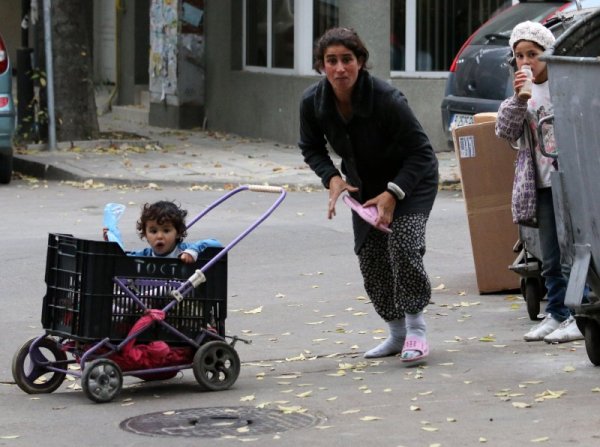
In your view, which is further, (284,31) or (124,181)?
(284,31)

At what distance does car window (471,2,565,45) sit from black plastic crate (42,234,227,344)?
26.3 feet

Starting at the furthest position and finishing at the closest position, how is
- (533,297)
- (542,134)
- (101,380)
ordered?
(533,297) → (542,134) → (101,380)

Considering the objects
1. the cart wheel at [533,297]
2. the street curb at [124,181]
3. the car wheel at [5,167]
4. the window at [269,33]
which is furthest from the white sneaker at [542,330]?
the window at [269,33]

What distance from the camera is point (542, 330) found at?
7.59 meters

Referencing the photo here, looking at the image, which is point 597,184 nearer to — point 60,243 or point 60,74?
point 60,243

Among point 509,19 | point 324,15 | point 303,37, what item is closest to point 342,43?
point 509,19

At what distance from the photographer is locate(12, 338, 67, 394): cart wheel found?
21.6 feet

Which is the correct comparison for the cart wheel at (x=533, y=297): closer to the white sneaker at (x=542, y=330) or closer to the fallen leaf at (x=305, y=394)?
the white sneaker at (x=542, y=330)

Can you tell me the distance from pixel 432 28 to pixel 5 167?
6128 millimetres

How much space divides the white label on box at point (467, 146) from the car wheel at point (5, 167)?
24.9 ft

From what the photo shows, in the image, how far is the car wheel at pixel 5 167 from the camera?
1518 cm

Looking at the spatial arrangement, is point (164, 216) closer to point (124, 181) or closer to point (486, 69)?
point (486, 69)

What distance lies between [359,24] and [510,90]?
14.9 ft

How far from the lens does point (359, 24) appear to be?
1762 cm
